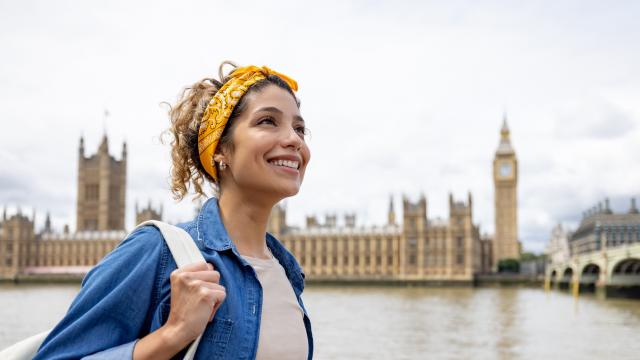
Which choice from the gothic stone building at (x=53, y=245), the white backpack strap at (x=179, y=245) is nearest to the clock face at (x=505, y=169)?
the gothic stone building at (x=53, y=245)

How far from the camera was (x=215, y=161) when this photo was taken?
1.87 m

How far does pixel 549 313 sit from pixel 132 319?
28.3m

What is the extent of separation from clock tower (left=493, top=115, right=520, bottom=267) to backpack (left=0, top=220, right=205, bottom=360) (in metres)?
89.7

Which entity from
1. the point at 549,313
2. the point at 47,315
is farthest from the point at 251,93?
the point at 549,313

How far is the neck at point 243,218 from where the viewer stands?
1841 mm

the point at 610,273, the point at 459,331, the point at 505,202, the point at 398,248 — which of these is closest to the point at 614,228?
the point at 505,202

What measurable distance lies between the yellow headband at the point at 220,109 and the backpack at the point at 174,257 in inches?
12.7

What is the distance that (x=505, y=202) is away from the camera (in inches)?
3612

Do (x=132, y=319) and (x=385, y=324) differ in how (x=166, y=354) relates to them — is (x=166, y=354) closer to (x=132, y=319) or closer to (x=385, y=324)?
(x=132, y=319)

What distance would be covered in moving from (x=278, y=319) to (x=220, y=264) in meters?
0.23

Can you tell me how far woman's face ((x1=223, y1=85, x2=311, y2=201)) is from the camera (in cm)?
179

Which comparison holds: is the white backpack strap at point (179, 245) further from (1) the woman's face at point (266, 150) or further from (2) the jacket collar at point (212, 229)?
(1) the woman's face at point (266, 150)

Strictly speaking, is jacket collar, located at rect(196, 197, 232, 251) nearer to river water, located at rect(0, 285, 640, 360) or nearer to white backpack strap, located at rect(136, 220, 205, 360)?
white backpack strap, located at rect(136, 220, 205, 360)

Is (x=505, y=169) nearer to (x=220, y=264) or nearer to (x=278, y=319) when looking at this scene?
(x=278, y=319)
